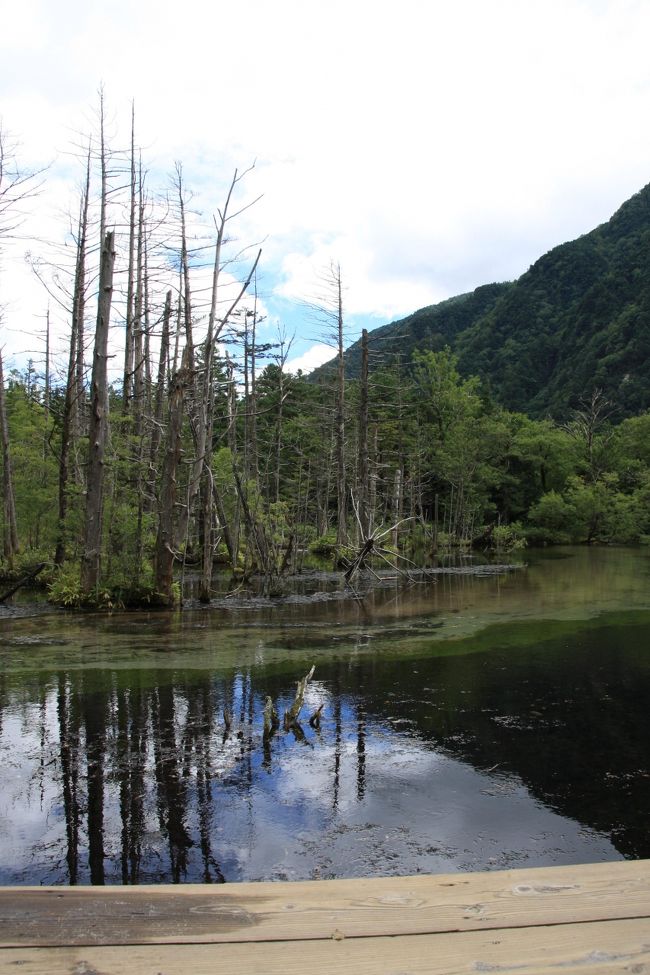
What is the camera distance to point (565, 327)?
Result: 284 ft

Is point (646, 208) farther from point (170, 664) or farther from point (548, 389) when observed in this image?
point (170, 664)

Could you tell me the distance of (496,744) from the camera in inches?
244

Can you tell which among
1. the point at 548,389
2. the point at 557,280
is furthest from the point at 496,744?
the point at 557,280

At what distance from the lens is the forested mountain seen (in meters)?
71.7

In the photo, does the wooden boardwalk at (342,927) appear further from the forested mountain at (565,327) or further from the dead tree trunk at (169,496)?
the forested mountain at (565,327)

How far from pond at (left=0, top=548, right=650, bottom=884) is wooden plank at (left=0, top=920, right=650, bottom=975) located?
1.72 m

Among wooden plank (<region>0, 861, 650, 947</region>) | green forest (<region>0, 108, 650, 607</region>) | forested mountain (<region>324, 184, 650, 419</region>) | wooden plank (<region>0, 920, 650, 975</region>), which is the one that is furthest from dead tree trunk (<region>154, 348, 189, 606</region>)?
forested mountain (<region>324, 184, 650, 419</region>)

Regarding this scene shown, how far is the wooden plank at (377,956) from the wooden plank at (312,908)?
6cm

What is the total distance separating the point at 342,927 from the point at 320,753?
3.63 meters

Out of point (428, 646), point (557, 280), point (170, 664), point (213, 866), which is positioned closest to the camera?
point (213, 866)

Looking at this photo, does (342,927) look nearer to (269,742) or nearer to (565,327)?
(269,742)

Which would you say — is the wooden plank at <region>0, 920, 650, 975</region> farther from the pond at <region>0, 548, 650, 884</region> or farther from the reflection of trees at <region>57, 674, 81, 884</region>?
the reflection of trees at <region>57, 674, 81, 884</region>

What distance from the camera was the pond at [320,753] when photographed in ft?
13.8

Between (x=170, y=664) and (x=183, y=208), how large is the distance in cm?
1396
